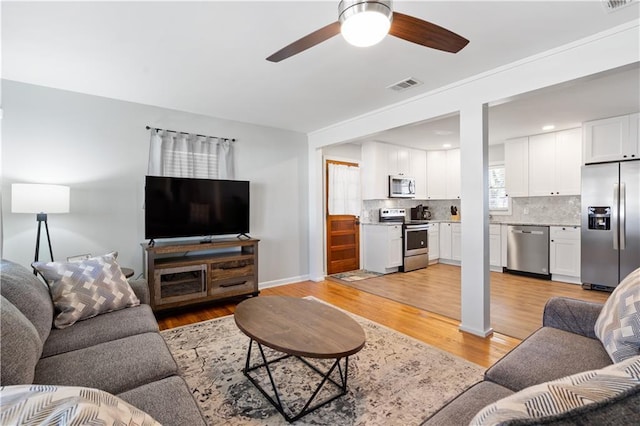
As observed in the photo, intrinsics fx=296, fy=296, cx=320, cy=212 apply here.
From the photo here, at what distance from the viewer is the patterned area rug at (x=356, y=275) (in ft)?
17.0

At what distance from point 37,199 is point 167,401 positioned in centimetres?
250

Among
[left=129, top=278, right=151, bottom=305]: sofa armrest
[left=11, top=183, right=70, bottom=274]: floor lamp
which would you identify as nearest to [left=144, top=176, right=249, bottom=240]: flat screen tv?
[left=11, top=183, right=70, bottom=274]: floor lamp

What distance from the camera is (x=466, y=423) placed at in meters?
1.01

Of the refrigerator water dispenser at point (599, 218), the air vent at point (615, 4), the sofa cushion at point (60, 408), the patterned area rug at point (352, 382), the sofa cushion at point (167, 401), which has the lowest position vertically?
the patterned area rug at point (352, 382)

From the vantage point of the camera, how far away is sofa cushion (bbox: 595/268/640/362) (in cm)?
124

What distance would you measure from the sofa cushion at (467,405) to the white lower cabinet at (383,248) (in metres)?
4.13

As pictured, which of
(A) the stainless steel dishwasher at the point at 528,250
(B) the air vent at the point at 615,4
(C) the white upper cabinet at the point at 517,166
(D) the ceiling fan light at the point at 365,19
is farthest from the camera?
(C) the white upper cabinet at the point at 517,166

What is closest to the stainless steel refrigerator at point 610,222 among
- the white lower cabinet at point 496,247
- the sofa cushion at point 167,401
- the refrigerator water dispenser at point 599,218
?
the refrigerator water dispenser at point 599,218

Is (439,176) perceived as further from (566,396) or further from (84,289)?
(566,396)

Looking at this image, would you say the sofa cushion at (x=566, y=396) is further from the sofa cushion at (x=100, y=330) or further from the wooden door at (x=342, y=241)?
the wooden door at (x=342, y=241)

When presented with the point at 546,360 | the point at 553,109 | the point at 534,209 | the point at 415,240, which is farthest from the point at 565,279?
the point at 546,360

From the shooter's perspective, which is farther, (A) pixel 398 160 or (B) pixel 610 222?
(A) pixel 398 160

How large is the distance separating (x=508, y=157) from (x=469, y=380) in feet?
15.6

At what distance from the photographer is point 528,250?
5070 millimetres
